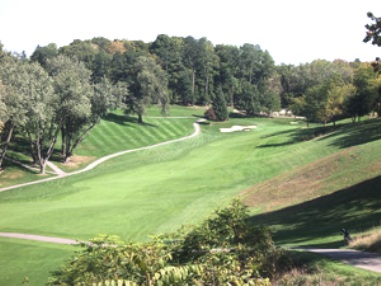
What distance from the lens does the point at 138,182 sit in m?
47.3

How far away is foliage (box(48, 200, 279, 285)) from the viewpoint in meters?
6.16

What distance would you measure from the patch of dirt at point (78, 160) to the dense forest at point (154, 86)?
50.7 inches

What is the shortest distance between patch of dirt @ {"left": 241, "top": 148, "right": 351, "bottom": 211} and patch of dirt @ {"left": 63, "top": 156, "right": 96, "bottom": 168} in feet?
104

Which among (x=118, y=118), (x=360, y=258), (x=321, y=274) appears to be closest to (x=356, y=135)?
(x=360, y=258)

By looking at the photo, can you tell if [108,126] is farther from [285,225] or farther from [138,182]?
[285,225]

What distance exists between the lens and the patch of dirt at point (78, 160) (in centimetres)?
6036

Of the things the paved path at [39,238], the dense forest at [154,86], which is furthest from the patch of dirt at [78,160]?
the paved path at [39,238]

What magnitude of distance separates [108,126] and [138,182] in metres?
42.4

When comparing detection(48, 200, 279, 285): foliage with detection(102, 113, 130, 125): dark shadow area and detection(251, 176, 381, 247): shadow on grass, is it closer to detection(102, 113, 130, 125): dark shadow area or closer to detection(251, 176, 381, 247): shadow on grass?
detection(251, 176, 381, 247): shadow on grass

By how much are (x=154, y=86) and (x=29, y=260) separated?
71.9 m

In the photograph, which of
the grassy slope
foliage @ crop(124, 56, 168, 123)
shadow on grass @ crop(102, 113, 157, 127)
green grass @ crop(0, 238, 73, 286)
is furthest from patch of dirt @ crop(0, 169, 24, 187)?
foliage @ crop(124, 56, 168, 123)

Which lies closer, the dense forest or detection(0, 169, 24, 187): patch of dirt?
detection(0, 169, 24, 187): patch of dirt

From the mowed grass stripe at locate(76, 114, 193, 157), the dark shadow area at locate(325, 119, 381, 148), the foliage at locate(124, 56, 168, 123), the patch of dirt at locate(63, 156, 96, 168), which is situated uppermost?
the foliage at locate(124, 56, 168, 123)

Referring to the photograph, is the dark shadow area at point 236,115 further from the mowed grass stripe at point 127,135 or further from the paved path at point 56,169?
the paved path at point 56,169
